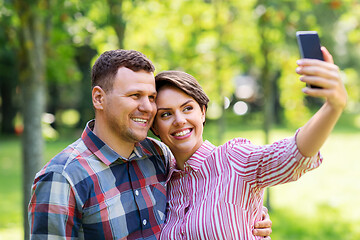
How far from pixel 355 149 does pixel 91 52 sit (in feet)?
40.8

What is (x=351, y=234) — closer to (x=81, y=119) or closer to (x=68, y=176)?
(x=68, y=176)

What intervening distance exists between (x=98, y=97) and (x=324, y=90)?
4.48 feet

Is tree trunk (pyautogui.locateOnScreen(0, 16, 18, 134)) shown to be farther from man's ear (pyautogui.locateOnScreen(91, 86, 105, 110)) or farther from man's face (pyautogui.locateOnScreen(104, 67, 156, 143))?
man's face (pyautogui.locateOnScreen(104, 67, 156, 143))

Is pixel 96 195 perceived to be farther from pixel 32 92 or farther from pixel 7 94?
pixel 7 94

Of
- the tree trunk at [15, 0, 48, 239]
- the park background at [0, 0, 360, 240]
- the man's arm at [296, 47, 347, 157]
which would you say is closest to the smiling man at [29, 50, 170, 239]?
the man's arm at [296, 47, 347, 157]

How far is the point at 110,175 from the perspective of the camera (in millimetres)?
2271

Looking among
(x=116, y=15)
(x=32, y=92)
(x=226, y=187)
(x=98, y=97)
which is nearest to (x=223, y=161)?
(x=226, y=187)

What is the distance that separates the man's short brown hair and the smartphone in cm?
106

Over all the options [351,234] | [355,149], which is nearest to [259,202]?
[351,234]

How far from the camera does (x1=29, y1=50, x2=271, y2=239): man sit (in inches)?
79.1

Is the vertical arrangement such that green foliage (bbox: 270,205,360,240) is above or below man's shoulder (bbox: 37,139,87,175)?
below

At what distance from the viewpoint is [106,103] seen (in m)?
2.33

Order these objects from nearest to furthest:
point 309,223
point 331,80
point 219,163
Result: point 331,80 < point 219,163 < point 309,223

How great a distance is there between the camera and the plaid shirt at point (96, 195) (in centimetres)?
199
